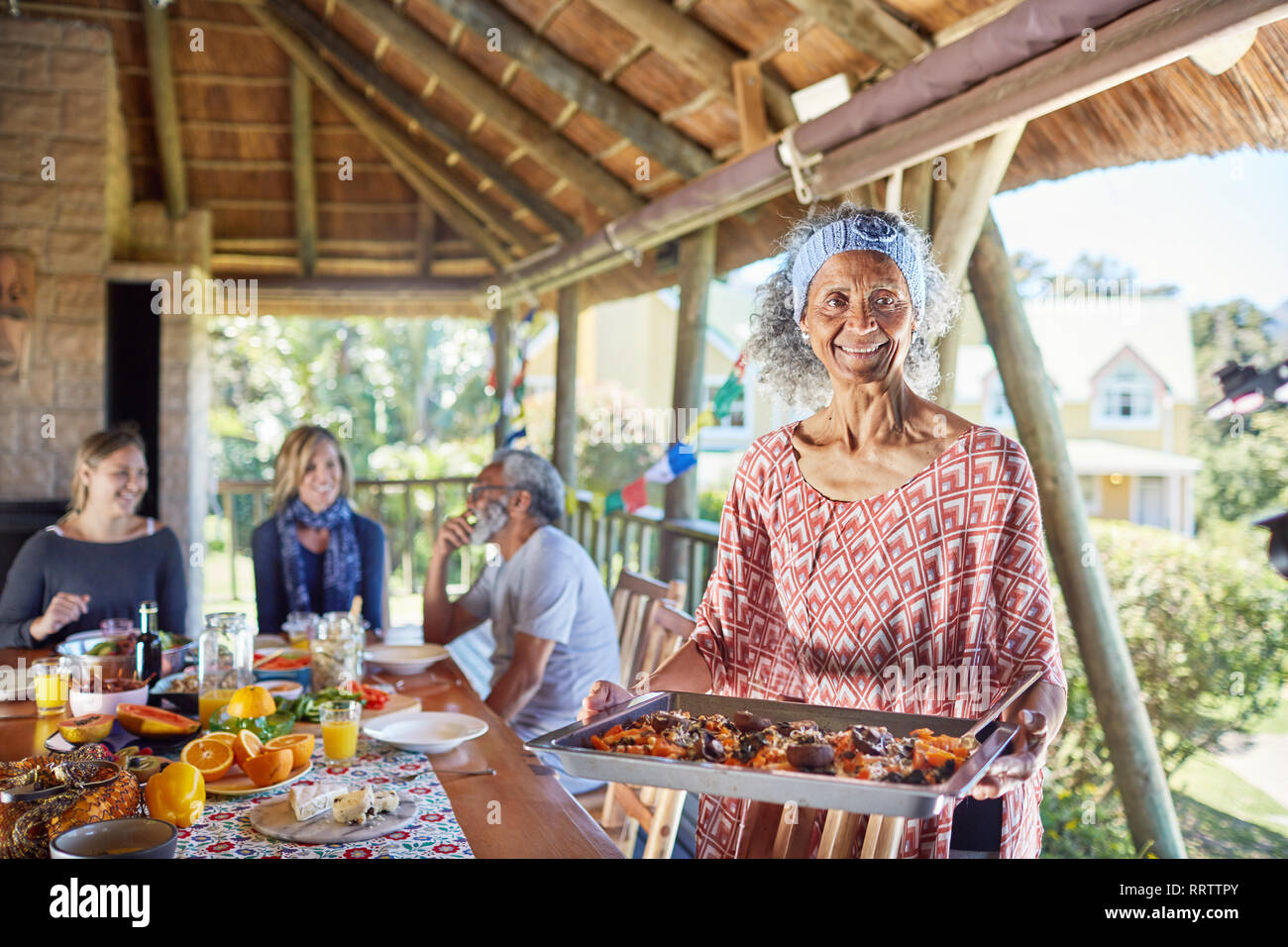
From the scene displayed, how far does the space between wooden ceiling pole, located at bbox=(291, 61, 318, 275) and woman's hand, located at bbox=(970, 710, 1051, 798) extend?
20.5 feet

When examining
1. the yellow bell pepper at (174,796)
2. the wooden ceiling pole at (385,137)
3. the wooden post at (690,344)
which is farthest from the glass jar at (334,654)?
the wooden ceiling pole at (385,137)

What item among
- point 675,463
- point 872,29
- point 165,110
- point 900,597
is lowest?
point 900,597

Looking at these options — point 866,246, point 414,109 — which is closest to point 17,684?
point 866,246

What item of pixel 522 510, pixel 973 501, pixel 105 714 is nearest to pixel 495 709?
pixel 522 510

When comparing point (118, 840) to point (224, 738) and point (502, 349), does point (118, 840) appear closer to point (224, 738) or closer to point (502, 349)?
point (224, 738)

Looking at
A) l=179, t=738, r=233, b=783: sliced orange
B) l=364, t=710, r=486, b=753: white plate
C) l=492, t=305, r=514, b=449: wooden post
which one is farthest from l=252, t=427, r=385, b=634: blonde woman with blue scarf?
l=492, t=305, r=514, b=449: wooden post

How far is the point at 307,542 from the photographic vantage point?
133 inches

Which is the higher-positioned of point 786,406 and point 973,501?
point 786,406

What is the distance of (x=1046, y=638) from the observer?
1.35 m

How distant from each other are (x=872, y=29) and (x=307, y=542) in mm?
2356

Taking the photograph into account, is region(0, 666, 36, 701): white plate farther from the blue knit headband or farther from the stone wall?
the stone wall

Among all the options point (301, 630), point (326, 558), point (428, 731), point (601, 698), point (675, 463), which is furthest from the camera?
point (675, 463)
